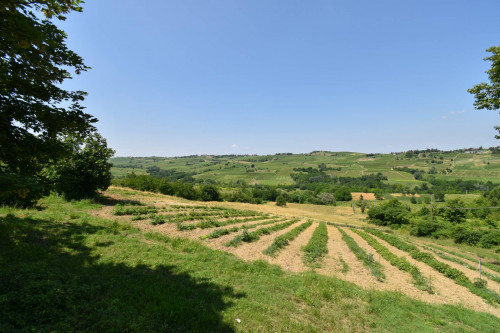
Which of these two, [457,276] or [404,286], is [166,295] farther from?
[457,276]

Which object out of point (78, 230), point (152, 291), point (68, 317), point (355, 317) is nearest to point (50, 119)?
point (68, 317)

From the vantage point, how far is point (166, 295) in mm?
6305

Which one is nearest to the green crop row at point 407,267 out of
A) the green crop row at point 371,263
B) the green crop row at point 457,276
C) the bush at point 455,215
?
the green crop row at point 371,263

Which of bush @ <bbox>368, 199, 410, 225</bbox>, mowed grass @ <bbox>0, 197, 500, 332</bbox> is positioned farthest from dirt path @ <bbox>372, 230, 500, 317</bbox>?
bush @ <bbox>368, 199, 410, 225</bbox>

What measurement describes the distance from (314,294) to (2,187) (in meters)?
10.2

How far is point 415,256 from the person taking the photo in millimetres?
17281

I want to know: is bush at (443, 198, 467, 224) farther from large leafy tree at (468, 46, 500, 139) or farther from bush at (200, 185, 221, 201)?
bush at (200, 185, 221, 201)

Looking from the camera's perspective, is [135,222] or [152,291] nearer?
[152,291]

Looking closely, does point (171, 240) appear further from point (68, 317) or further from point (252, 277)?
point (68, 317)

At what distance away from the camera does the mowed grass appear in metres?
4.87

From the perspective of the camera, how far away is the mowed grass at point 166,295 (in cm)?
487

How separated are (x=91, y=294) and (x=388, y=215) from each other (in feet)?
183

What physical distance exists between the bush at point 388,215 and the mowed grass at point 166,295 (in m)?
43.7

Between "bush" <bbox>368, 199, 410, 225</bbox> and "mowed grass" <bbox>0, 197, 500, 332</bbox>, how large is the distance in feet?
143
